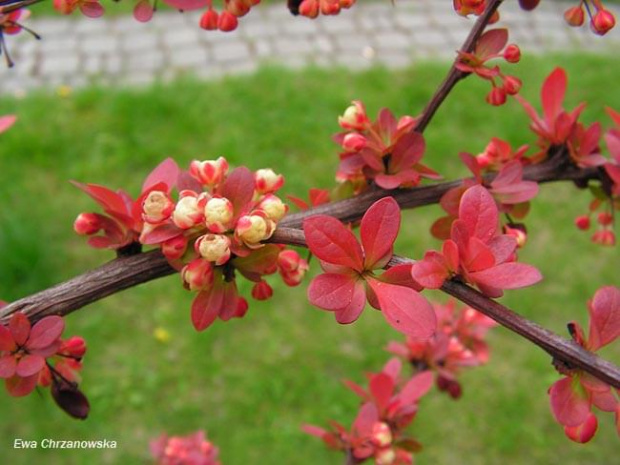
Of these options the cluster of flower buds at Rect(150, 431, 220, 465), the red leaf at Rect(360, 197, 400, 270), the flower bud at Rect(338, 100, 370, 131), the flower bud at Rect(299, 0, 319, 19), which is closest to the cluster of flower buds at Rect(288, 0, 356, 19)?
the flower bud at Rect(299, 0, 319, 19)

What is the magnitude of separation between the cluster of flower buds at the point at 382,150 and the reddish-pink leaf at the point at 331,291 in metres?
0.17

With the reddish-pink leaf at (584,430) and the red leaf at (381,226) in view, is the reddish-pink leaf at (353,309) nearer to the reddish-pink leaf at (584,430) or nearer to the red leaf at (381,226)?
the red leaf at (381,226)

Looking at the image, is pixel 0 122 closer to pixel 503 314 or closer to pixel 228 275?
pixel 228 275

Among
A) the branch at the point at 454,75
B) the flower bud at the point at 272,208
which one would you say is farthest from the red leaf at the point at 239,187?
the branch at the point at 454,75

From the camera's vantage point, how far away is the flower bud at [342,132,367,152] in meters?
0.69

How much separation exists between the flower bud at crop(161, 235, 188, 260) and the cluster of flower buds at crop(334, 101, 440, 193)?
0.70 ft

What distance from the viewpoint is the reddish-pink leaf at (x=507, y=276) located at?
19.6 inches

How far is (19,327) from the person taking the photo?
1.83ft

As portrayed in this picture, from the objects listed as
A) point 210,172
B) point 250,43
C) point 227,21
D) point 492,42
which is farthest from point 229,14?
point 250,43

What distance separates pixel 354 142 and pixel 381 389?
0.42 metres

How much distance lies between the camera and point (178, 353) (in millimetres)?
2295

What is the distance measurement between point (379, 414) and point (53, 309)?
20.8 inches

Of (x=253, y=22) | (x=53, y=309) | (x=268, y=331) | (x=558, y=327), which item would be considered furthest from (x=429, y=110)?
(x=253, y=22)

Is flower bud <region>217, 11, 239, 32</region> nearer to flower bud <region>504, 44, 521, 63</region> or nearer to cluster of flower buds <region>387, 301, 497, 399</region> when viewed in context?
flower bud <region>504, 44, 521, 63</region>
